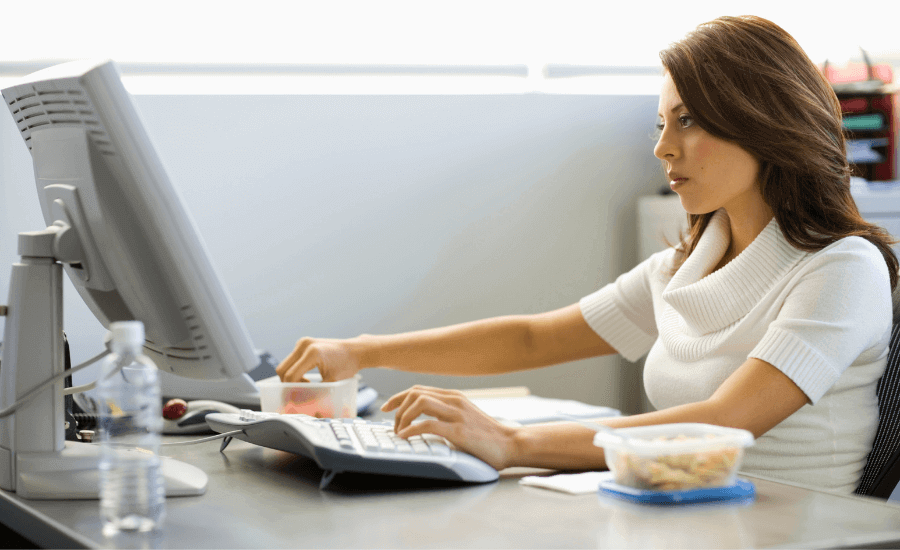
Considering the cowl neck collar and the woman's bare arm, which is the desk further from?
the woman's bare arm

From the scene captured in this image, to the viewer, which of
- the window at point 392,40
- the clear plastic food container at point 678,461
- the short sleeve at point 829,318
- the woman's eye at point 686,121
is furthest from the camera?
the window at point 392,40

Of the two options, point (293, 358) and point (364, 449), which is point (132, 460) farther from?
point (293, 358)

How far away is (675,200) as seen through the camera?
107 inches

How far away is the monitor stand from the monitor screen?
30mm

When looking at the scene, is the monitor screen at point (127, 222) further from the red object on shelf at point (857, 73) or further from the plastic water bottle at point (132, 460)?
the red object on shelf at point (857, 73)

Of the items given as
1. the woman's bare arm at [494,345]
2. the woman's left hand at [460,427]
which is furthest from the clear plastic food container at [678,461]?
the woman's bare arm at [494,345]

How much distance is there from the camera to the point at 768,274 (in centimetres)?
136

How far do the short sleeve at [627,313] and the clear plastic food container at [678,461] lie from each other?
2.50ft

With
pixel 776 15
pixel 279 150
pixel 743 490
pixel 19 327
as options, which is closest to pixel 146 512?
pixel 19 327

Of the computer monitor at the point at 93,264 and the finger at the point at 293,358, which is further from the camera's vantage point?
the finger at the point at 293,358

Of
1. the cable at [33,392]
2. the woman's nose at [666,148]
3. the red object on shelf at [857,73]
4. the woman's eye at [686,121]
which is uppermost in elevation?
the red object on shelf at [857,73]

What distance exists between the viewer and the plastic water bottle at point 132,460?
0.81 metres

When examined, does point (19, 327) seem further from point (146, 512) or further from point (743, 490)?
point (743, 490)

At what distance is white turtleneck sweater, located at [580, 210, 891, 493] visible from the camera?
3.98 ft
